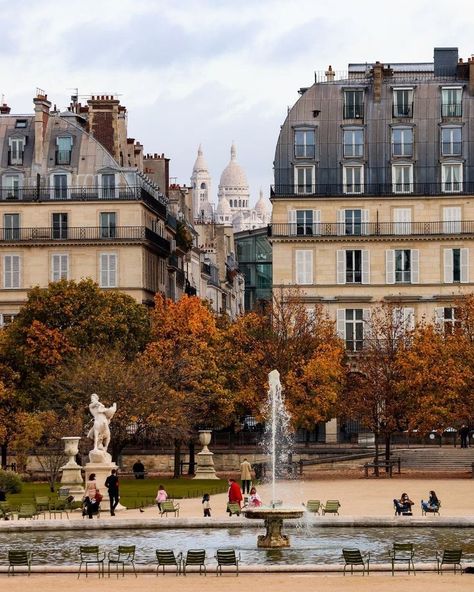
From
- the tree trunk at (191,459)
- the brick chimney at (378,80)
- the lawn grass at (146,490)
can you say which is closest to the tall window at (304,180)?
the brick chimney at (378,80)

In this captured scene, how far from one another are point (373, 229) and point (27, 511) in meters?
55.4

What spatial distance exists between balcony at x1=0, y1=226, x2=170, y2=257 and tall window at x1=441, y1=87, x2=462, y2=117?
19.1 m

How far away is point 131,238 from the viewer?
11694cm

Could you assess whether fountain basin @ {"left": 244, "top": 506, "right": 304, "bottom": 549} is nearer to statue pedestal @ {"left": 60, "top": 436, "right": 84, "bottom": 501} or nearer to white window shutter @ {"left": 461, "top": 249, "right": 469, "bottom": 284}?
statue pedestal @ {"left": 60, "top": 436, "right": 84, "bottom": 501}

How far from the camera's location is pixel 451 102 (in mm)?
117000

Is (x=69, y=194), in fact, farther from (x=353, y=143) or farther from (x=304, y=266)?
(x=353, y=143)

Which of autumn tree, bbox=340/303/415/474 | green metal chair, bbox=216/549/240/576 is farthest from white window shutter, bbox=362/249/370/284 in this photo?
green metal chair, bbox=216/549/240/576

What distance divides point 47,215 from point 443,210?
908 inches

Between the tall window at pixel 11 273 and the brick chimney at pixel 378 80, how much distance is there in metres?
23.1

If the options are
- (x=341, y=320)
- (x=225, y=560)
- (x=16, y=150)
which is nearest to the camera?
(x=225, y=560)

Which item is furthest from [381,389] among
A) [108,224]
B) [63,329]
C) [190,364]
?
[108,224]

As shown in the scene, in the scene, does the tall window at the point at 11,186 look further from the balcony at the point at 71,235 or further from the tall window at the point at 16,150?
the balcony at the point at 71,235

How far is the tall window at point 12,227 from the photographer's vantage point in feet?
385

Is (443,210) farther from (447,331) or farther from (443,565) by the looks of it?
(443,565)
